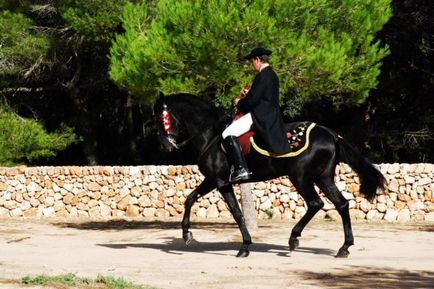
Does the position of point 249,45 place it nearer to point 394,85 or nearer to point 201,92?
point 201,92

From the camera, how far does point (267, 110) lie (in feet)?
→ 35.2

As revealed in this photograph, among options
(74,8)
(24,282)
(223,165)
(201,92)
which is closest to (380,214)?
(201,92)

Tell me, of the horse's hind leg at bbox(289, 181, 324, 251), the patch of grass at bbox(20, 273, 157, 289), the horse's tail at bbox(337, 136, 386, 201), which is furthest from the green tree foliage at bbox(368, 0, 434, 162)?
the patch of grass at bbox(20, 273, 157, 289)

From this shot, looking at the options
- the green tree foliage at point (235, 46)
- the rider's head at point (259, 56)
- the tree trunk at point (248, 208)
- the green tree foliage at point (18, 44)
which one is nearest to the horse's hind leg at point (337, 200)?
the rider's head at point (259, 56)

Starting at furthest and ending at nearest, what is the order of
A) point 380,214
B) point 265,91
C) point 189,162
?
point 189,162 < point 380,214 < point 265,91

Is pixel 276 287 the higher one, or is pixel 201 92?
pixel 201 92

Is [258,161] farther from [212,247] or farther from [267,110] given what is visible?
[212,247]

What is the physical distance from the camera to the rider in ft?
35.0

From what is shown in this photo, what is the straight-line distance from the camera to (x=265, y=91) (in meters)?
10.8

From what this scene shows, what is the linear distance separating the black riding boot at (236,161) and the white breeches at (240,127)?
64 millimetres

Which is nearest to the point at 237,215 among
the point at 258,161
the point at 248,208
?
the point at 258,161

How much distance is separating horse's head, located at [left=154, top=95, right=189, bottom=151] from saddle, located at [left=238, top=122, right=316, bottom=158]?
Answer: 92cm

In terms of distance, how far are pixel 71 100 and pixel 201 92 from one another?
12.5m

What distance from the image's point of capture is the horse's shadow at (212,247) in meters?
11.7
